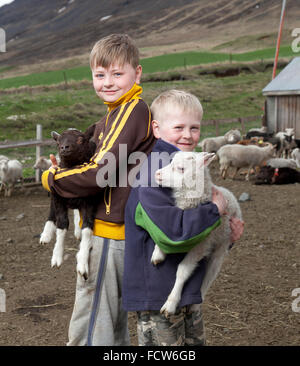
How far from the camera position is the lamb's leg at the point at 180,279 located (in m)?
2.40

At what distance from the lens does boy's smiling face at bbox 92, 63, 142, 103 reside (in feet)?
8.61

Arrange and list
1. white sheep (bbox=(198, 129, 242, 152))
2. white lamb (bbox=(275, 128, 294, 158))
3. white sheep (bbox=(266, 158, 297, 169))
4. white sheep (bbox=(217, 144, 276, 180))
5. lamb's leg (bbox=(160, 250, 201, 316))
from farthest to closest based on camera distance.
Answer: white lamb (bbox=(275, 128, 294, 158)), white sheep (bbox=(198, 129, 242, 152)), white sheep (bbox=(217, 144, 276, 180)), white sheep (bbox=(266, 158, 297, 169)), lamb's leg (bbox=(160, 250, 201, 316))

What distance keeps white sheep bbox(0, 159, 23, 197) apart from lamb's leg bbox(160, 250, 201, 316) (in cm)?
890

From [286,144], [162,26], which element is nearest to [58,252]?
[286,144]

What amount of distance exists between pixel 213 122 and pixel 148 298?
16.0 metres

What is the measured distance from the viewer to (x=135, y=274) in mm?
2543

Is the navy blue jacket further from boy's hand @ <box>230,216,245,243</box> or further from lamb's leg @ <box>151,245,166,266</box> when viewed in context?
boy's hand @ <box>230,216,245,243</box>

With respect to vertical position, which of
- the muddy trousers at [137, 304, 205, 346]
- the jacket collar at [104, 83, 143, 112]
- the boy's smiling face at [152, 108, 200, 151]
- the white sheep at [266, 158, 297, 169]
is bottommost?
the muddy trousers at [137, 304, 205, 346]

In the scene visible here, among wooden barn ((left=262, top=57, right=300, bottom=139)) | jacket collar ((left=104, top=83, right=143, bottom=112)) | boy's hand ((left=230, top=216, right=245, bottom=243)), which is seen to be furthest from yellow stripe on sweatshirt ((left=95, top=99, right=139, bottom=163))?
wooden barn ((left=262, top=57, right=300, bottom=139))

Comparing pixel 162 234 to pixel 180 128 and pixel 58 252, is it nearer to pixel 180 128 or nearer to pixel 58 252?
pixel 180 128

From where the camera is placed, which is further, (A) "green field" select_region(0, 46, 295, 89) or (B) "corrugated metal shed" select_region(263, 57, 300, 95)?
(A) "green field" select_region(0, 46, 295, 89)

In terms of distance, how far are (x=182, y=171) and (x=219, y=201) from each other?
0.86ft
